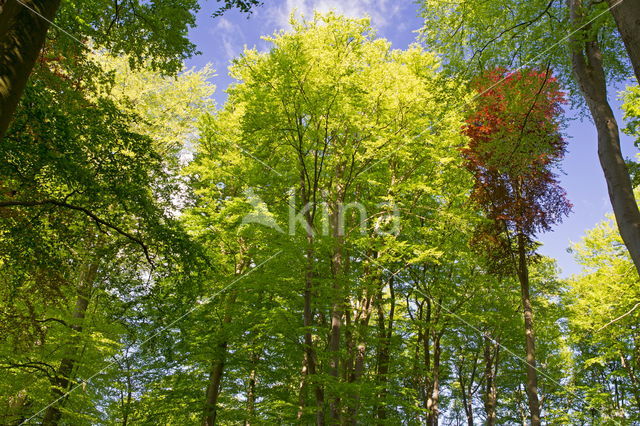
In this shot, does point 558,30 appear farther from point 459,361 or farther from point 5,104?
point 459,361

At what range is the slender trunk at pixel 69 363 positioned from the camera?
9047 millimetres

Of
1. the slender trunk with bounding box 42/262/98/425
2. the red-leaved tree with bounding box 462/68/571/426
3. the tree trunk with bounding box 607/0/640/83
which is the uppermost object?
the red-leaved tree with bounding box 462/68/571/426

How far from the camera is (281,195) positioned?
12.3m

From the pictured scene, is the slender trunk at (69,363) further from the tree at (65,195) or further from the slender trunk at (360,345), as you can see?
the slender trunk at (360,345)

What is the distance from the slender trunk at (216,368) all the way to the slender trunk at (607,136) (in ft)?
29.8

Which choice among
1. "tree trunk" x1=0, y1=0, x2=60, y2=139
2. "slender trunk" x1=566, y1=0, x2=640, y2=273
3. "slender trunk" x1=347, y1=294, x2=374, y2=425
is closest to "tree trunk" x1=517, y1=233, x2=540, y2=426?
"slender trunk" x1=347, y1=294, x2=374, y2=425

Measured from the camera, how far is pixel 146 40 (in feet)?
26.1

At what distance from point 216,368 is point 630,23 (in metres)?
12.2

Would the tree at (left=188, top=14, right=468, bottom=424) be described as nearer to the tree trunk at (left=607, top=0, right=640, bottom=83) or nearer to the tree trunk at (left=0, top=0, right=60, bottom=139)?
the tree trunk at (left=607, top=0, right=640, bottom=83)

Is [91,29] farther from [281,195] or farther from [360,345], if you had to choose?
[360,345]

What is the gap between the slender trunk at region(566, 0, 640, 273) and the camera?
15.2 ft

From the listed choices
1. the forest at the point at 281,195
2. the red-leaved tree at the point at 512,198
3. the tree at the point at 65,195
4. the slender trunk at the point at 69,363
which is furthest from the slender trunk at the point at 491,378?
the tree at the point at 65,195

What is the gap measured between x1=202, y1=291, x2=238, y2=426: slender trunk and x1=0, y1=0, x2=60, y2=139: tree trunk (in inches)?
334

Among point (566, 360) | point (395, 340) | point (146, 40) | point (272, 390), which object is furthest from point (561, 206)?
point (566, 360)
